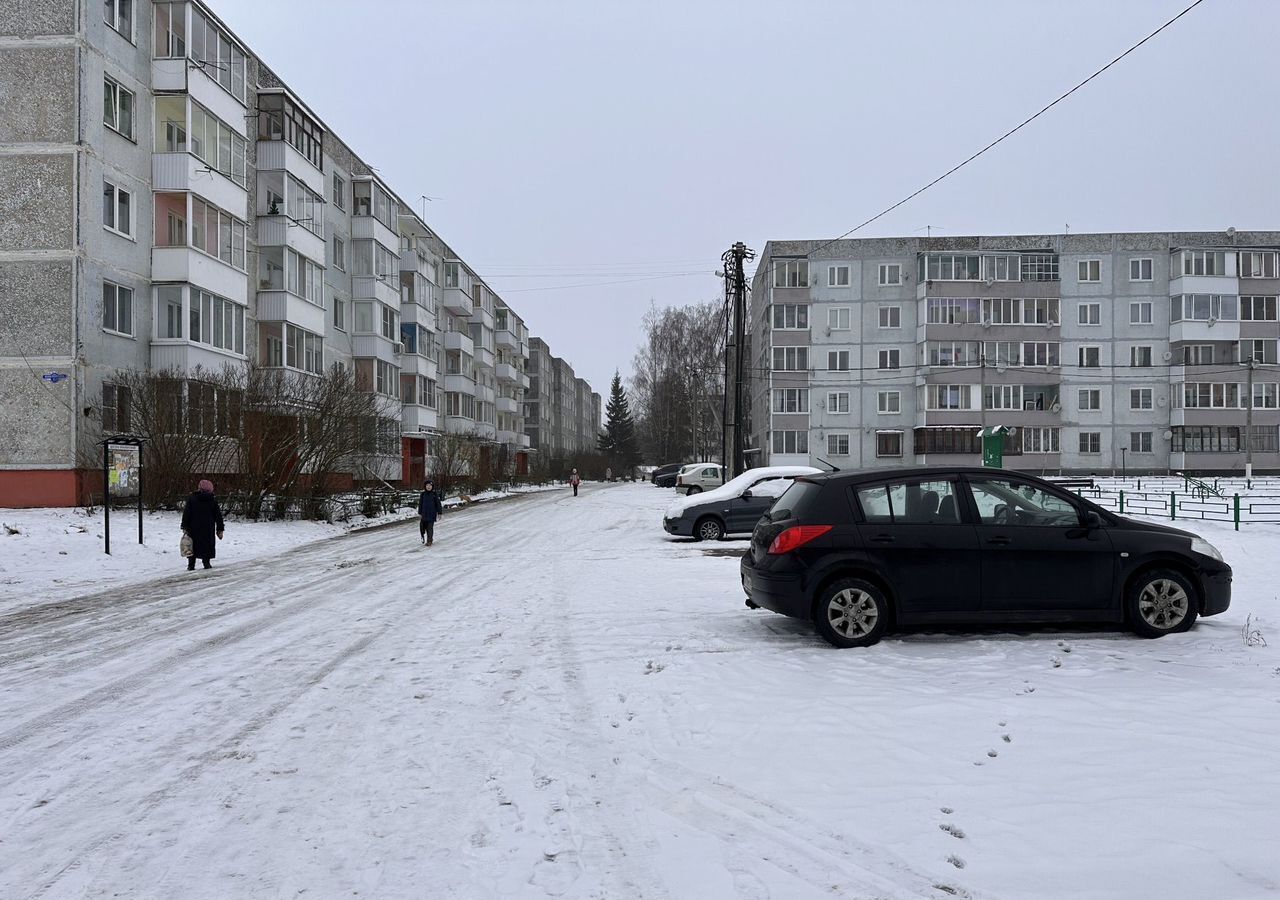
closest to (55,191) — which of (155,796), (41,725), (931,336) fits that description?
(41,725)

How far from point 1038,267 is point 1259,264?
13874 millimetres

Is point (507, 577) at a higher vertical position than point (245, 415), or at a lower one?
lower

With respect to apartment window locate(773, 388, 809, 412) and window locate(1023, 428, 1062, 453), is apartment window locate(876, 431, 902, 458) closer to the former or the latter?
apartment window locate(773, 388, 809, 412)

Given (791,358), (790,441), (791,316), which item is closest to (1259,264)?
(791,316)

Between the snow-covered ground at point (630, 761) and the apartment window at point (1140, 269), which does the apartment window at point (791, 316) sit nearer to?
the apartment window at point (1140, 269)

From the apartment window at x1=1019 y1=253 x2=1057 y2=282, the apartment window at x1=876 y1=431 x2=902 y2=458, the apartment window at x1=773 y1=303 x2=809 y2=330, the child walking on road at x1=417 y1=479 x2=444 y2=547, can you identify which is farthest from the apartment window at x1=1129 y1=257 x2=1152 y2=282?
the child walking on road at x1=417 y1=479 x2=444 y2=547

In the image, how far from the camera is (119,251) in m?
25.2

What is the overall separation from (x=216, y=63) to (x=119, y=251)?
815cm

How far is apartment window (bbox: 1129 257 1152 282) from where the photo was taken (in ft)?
192

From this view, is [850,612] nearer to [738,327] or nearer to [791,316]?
[738,327]

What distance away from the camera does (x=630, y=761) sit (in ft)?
16.2

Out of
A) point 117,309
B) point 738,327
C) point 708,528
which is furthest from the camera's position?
point 738,327

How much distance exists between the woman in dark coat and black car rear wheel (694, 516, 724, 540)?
31.0 feet

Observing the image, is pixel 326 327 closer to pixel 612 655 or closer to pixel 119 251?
pixel 119 251
